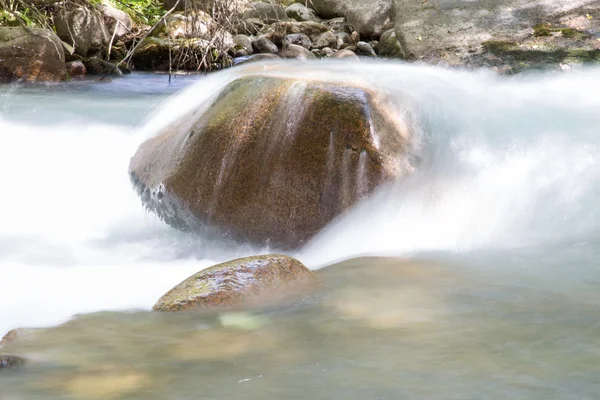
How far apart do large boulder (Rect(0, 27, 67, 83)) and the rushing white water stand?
3.96m

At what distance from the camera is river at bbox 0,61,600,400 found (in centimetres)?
267

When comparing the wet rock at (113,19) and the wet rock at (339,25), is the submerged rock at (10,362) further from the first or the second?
the wet rock at (339,25)

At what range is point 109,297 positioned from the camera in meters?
4.03

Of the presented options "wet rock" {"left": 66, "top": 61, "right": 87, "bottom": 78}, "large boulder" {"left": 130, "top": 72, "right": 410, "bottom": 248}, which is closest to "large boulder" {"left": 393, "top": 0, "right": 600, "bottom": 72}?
"large boulder" {"left": 130, "top": 72, "right": 410, "bottom": 248}

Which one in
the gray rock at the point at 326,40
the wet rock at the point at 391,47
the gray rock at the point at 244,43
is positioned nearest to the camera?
the wet rock at the point at 391,47

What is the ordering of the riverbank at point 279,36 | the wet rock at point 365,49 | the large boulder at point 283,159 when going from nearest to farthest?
the large boulder at point 283,159 → the riverbank at point 279,36 → the wet rock at point 365,49

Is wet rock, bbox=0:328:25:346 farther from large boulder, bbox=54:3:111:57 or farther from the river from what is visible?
large boulder, bbox=54:3:111:57

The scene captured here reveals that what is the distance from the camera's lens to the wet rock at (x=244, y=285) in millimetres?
3598

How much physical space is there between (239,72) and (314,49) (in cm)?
880

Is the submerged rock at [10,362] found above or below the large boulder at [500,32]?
below

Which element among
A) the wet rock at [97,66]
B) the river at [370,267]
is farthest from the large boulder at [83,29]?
the river at [370,267]

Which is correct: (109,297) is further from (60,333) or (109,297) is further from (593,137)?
(593,137)

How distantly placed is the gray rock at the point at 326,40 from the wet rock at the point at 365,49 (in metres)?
0.59

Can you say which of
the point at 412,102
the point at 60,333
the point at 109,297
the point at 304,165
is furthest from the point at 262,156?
the point at 60,333
